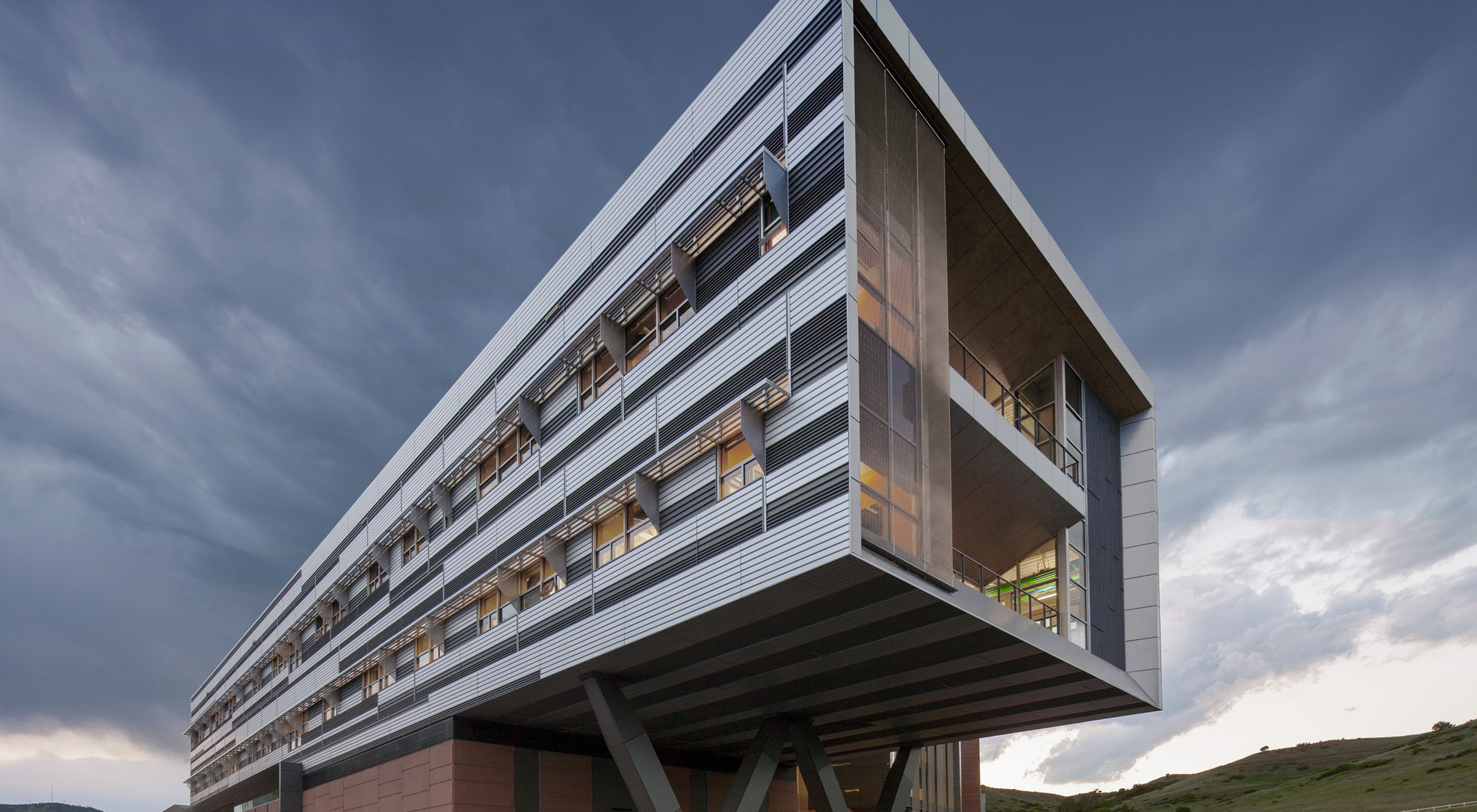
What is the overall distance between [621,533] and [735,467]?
527 cm

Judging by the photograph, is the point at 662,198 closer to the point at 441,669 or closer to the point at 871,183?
the point at 871,183

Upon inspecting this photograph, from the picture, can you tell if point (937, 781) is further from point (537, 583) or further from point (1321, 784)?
point (1321, 784)

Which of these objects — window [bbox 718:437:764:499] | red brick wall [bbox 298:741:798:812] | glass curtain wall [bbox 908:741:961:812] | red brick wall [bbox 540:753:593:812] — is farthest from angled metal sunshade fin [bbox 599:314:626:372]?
glass curtain wall [bbox 908:741:961:812]

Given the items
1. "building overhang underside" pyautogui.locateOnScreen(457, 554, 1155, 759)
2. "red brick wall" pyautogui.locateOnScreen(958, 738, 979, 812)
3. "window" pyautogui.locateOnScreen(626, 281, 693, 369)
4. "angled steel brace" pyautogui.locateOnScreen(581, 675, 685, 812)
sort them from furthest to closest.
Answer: "red brick wall" pyautogui.locateOnScreen(958, 738, 979, 812) < "angled steel brace" pyautogui.locateOnScreen(581, 675, 685, 812) < "window" pyautogui.locateOnScreen(626, 281, 693, 369) < "building overhang underside" pyautogui.locateOnScreen(457, 554, 1155, 759)

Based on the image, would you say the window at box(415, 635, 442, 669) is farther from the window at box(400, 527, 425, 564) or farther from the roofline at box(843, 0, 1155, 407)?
the roofline at box(843, 0, 1155, 407)

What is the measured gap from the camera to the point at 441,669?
3034 centimetres

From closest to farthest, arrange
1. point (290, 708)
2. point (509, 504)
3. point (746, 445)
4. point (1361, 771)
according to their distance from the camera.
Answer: point (746, 445) → point (509, 504) → point (290, 708) → point (1361, 771)

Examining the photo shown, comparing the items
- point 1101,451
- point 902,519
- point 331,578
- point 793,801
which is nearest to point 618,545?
point 902,519

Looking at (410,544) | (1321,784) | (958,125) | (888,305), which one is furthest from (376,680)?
(1321,784)

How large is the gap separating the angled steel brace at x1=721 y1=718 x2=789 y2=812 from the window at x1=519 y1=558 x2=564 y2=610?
6.93m

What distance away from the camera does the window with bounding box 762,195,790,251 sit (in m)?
18.9

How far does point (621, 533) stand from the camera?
23125 millimetres

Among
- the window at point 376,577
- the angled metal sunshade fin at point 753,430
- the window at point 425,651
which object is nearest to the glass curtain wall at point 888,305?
the angled metal sunshade fin at point 753,430

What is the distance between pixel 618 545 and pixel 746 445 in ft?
18.7
